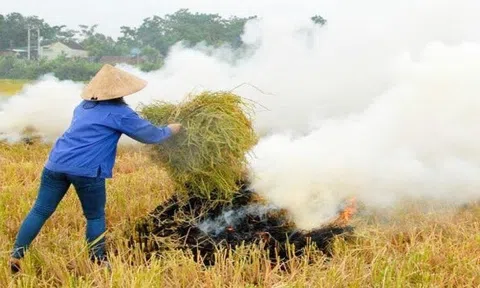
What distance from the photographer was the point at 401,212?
509 centimetres

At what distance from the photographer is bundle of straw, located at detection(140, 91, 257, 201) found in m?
4.61

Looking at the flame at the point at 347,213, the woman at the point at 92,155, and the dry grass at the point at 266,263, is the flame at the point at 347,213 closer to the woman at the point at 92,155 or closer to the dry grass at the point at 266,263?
the dry grass at the point at 266,263

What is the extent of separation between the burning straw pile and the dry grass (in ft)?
0.77

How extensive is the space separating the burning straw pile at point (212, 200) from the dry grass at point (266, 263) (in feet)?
0.77

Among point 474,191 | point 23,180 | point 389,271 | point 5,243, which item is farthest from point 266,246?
point 23,180

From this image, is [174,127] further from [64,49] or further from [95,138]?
[64,49]

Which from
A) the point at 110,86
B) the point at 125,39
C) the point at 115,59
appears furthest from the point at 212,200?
the point at 125,39

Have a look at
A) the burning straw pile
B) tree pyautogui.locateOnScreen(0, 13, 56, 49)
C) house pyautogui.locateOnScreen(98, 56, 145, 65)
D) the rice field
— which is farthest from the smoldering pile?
tree pyautogui.locateOnScreen(0, 13, 56, 49)

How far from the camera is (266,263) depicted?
3.89 meters

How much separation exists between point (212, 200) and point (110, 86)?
1.33 metres

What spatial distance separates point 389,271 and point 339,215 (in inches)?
56.0

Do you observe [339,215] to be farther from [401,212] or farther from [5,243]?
[5,243]

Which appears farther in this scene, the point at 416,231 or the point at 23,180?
the point at 23,180

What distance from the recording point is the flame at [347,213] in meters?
4.74
